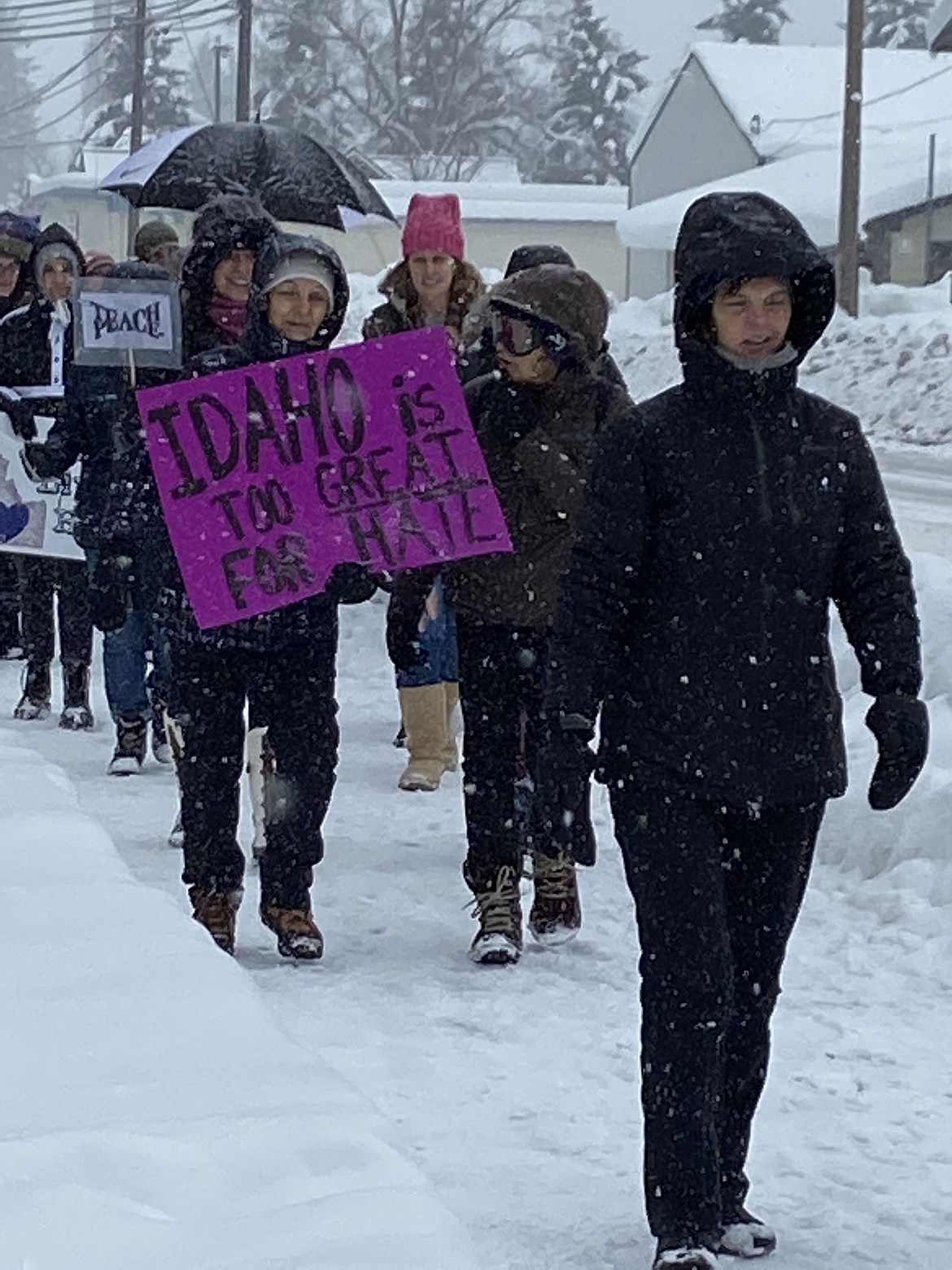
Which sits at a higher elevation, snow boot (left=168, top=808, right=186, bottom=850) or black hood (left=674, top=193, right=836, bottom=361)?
black hood (left=674, top=193, right=836, bottom=361)

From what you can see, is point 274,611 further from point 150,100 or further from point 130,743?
point 150,100

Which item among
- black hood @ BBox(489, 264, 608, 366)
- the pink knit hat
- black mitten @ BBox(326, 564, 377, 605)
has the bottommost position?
black mitten @ BBox(326, 564, 377, 605)

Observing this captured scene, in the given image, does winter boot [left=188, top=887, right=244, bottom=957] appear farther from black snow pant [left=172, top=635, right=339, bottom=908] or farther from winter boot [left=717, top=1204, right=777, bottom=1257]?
winter boot [left=717, top=1204, right=777, bottom=1257]

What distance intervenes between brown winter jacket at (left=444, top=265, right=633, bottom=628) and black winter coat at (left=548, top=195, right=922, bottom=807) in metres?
1.84

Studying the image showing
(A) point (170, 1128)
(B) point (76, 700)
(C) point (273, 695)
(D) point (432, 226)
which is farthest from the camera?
(B) point (76, 700)

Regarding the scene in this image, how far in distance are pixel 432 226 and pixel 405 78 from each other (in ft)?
254

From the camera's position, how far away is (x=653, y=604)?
3.95 metres

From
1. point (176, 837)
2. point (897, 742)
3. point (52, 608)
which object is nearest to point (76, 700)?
point (52, 608)

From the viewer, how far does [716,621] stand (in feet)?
12.8

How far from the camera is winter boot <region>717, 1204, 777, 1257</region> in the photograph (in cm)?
407

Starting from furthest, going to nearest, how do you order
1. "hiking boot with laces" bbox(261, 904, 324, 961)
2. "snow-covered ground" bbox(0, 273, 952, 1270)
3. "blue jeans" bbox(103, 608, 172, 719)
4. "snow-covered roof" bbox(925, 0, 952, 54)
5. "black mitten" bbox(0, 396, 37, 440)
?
"snow-covered roof" bbox(925, 0, 952, 54) < "black mitten" bbox(0, 396, 37, 440) < "blue jeans" bbox(103, 608, 172, 719) < "hiking boot with laces" bbox(261, 904, 324, 961) < "snow-covered ground" bbox(0, 273, 952, 1270)

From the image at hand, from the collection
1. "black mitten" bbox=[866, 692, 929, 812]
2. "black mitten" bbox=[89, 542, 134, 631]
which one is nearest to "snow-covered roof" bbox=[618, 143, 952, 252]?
"black mitten" bbox=[89, 542, 134, 631]

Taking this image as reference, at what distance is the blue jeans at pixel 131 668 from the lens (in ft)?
29.1

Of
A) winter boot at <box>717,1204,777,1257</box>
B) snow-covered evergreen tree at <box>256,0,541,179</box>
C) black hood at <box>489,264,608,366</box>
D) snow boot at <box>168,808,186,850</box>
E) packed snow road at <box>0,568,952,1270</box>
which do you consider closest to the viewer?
winter boot at <box>717,1204,777,1257</box>
